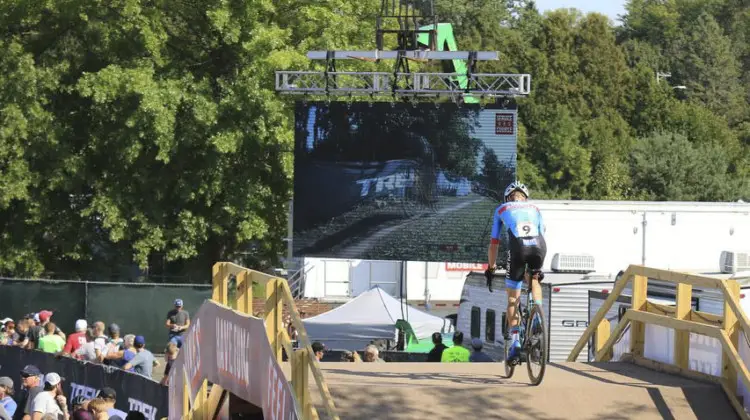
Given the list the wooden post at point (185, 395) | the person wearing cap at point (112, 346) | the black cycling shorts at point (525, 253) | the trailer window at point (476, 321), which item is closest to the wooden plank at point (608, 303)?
the black cycling shorts at point (525, 253)

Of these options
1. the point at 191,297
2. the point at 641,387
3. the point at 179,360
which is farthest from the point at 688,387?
the point at 191,297

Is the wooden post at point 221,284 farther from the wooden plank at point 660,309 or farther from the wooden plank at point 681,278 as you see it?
the wooden plank at point 660,309

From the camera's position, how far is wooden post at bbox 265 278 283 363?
31.7 feet

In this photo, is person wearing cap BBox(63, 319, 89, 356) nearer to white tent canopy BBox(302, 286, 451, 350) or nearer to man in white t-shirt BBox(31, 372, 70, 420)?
man in white t-shirt BBox(31, 372, 70, 420)

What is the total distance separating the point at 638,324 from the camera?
12.0 m

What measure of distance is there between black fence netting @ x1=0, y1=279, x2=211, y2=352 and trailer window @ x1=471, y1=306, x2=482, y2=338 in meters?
6.49

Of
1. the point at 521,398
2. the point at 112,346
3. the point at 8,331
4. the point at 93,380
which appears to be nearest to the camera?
the point at 521,398

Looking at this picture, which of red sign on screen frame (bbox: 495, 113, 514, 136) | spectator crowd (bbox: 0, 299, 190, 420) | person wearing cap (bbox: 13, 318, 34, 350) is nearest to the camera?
spectator crowd (bbox: 0, 299, 190, 420)

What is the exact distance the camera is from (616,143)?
69.6 meters

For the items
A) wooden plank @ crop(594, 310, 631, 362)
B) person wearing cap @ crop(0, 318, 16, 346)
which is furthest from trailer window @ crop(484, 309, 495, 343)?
wooden plank @ crop(594, 310, 631, 362)

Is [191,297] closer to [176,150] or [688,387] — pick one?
[176,150]

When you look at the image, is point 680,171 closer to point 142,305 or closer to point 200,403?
point 142,305

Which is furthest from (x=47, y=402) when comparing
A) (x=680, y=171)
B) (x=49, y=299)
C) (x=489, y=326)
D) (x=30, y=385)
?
(x=680, y=171)

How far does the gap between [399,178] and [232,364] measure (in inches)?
582
